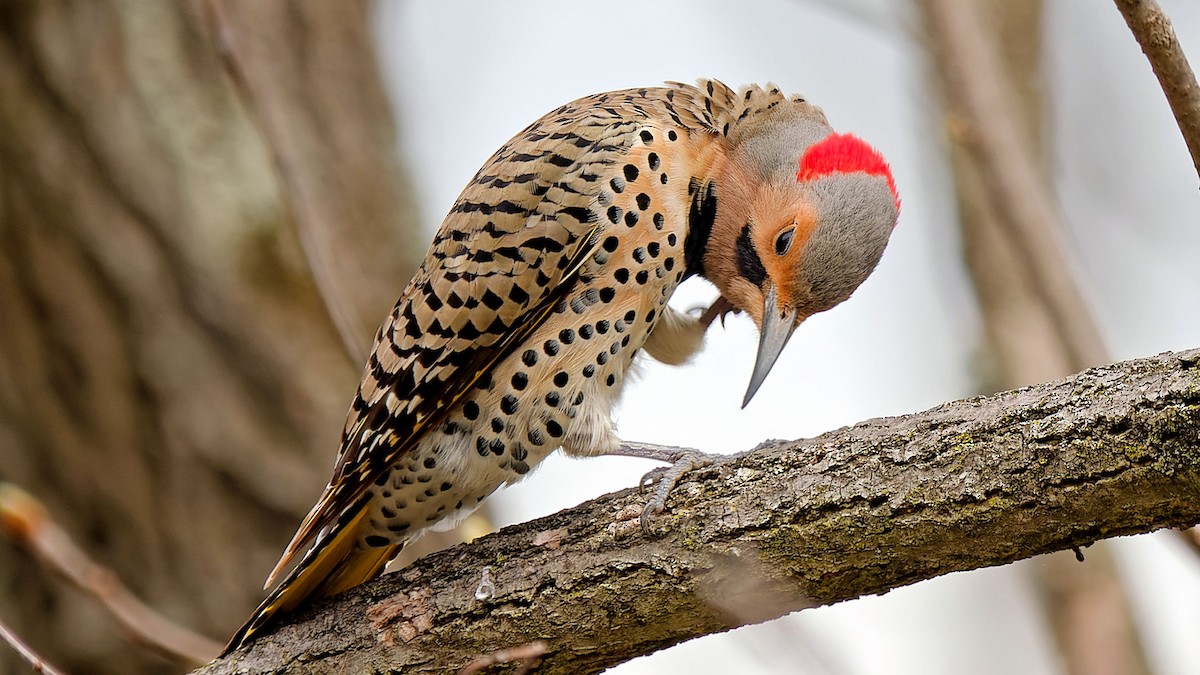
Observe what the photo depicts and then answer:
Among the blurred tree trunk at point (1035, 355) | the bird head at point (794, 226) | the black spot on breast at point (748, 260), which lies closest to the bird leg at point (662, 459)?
the bird head at point (794, 226)

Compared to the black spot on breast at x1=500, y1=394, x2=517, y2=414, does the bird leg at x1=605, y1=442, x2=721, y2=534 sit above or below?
below

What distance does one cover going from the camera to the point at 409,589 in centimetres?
303

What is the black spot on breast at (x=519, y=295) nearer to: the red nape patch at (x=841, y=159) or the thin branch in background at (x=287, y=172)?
the thin branch in background at (x=287, y=172)

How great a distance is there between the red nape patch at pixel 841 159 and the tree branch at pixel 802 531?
3.48ft

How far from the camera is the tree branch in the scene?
225cm

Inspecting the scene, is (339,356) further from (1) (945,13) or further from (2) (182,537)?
(1) (945,13)

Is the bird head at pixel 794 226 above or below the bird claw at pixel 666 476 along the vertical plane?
above

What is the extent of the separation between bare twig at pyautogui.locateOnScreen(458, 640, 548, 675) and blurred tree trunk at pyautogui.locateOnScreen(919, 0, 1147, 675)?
224 cm

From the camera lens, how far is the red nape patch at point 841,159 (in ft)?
12.0

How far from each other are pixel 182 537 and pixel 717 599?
253 cm

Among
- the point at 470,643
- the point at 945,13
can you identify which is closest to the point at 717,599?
the point at 470,643

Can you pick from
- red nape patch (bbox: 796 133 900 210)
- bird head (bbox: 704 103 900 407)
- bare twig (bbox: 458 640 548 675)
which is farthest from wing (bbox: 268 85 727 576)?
bare twig (bbox: 458 640 548 675)

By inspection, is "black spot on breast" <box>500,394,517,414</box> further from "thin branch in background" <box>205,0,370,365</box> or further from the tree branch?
"thin branch in background" <box>205,0,370,365</box>

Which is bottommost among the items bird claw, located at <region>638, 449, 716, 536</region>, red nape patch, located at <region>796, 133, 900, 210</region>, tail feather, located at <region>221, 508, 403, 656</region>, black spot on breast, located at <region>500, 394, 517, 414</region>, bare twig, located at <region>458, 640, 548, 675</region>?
bare twig, located at <region>458, 640, 548, 675</region>
